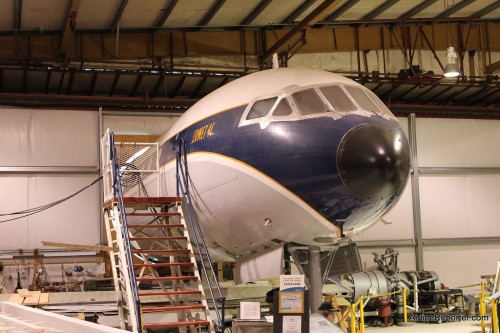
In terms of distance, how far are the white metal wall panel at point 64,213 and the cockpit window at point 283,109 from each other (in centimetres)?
1248

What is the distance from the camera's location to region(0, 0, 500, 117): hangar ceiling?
20203 mm

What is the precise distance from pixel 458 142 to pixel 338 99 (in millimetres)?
16708

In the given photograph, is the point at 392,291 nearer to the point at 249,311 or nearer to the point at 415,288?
the point at 415,288

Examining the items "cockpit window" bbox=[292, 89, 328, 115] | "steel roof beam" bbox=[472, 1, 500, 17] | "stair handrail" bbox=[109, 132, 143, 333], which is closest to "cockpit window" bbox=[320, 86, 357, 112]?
"cockpit window" bbox=[292, 89, 328, 115]

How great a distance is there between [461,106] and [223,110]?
1800 cm

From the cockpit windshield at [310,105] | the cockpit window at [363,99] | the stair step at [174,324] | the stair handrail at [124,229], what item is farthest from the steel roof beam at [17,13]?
the stair step at [174,324]

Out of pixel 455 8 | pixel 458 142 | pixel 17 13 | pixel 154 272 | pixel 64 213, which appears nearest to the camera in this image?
pixel 154 272

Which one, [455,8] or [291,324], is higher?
[455,8]

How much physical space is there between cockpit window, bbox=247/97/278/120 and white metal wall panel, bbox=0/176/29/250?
1259cm

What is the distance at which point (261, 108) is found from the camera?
1151cm

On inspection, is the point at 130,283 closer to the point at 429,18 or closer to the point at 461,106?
the point at 429,18

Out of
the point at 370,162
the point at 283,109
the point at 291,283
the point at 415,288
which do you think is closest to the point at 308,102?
the point at 283,109

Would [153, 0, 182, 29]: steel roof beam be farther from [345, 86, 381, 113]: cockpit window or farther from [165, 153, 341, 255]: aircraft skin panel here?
[345, 86, 381, 113]: cockpit window

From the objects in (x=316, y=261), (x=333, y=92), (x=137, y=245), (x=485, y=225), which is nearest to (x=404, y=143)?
(x=333, y=92)
